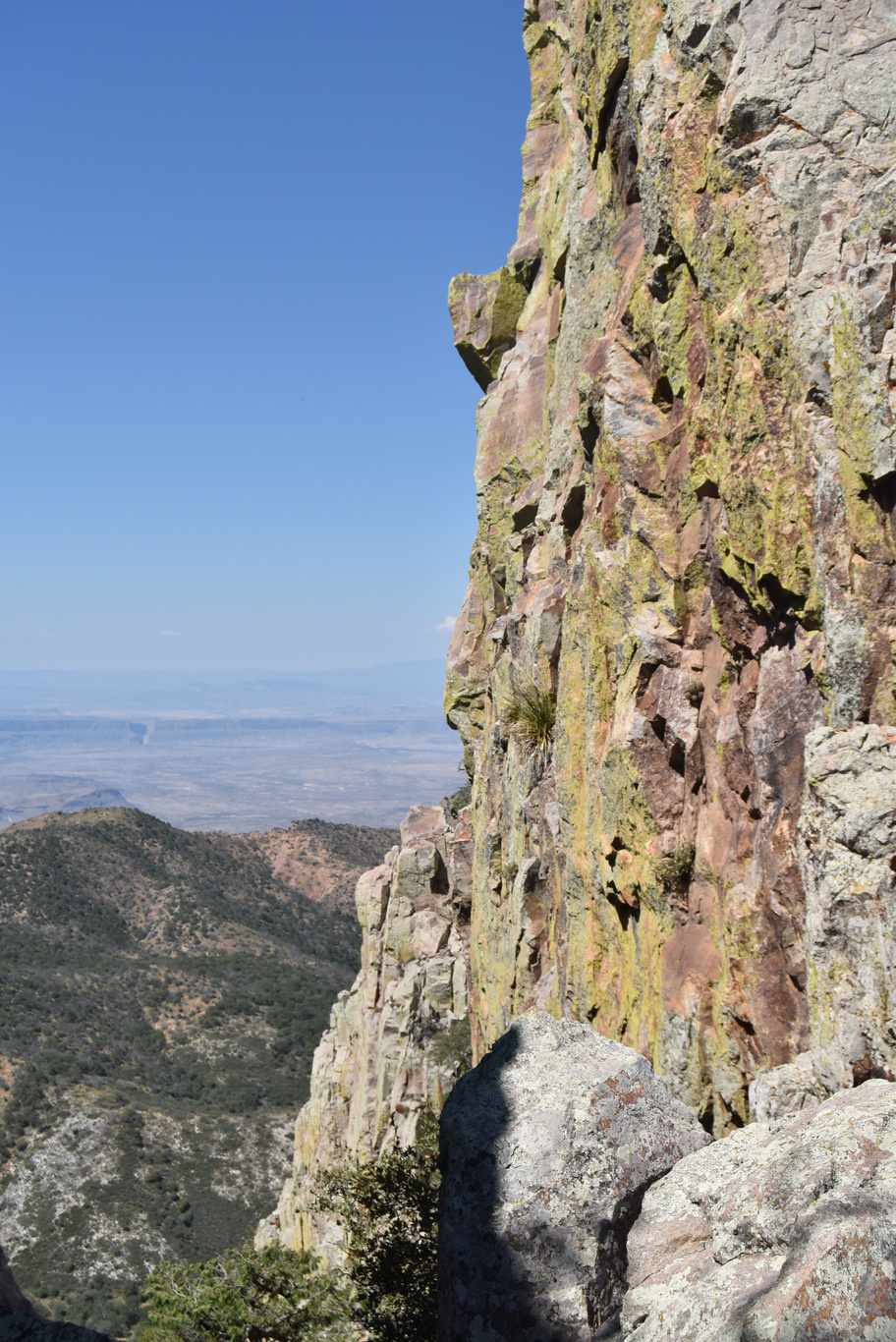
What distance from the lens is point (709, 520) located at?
976 cm

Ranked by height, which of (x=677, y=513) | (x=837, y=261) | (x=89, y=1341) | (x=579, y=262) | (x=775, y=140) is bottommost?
(x=89, y=1341)

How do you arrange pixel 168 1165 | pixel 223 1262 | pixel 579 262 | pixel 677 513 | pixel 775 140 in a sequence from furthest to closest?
1. pixel 168 1165
2. pixel 223 1262
3. pixel 579 262
4. pixel 677 513
5. pixel 775 140

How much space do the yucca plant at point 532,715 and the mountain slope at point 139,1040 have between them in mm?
30222

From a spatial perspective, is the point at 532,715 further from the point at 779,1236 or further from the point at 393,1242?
the point at 779,1236

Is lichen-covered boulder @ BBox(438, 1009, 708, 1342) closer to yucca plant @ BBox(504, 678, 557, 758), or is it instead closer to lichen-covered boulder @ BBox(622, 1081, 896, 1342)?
lichen-covered boulder @ BBox(622, 1081, 896, 1342)

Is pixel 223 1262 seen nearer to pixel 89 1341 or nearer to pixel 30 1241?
pixel 89 1341

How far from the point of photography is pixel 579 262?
601 inches

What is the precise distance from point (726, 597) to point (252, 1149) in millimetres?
44817

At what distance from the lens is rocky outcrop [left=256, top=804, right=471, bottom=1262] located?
22719mm

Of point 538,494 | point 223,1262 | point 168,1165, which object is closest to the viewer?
point 223,1262

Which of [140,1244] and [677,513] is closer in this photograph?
[677,513]

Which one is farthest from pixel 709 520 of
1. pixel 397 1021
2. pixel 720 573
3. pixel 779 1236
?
pixel 397 1021

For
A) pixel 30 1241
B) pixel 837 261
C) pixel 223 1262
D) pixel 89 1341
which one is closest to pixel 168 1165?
pixel 30 1241

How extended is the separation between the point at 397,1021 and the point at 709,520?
19077 millimetres
